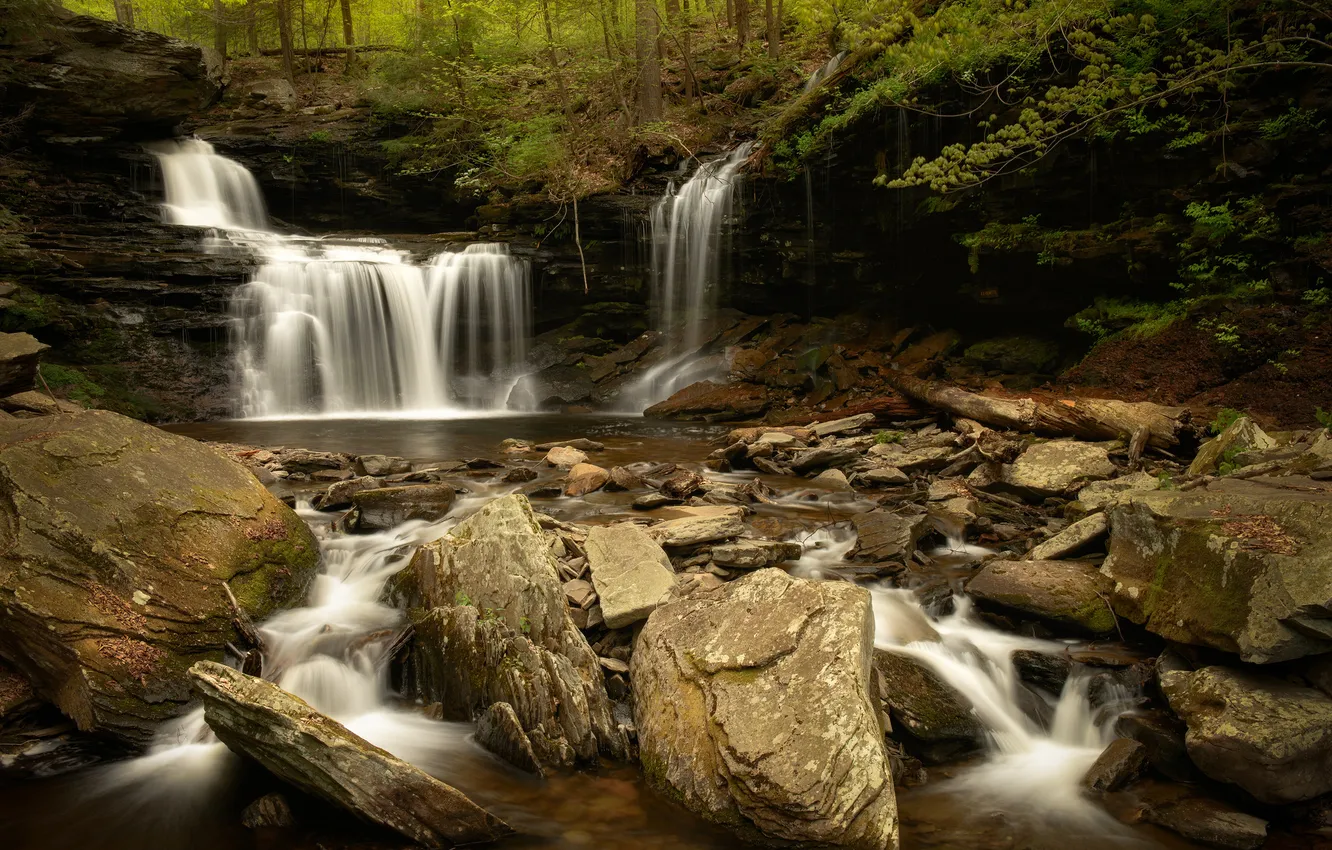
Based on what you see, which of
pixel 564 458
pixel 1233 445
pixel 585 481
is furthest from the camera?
pixel 564 458

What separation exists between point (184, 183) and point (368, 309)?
7276mm

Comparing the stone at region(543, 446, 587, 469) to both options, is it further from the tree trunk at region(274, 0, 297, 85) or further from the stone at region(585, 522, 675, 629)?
the tree trunk at region(274, 0, 297, 85)

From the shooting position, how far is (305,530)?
5746 mm

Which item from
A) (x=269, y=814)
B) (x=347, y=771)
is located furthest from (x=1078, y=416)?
(x=269, y=814)

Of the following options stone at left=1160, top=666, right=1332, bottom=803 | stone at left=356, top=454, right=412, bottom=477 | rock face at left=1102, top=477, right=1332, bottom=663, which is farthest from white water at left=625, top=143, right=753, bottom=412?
stone at left=1160, top=666, right=1332, bottom=803

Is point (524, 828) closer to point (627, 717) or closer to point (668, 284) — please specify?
point (627, 717)

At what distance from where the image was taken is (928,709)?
14.1 feet

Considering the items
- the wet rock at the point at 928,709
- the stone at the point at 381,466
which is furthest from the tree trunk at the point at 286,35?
the wet rock at the point at 928,709

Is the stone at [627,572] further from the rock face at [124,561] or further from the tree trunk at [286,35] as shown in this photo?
the tree trunk at [286,35]

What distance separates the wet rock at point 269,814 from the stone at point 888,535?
4.33m

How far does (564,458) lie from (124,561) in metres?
6.18

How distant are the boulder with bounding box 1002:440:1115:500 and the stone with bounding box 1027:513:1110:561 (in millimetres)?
1743

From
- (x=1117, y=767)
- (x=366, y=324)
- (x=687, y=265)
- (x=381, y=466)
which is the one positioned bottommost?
(x=1117, y=767)

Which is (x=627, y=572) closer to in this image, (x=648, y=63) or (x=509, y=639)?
(x=509, y=639)
